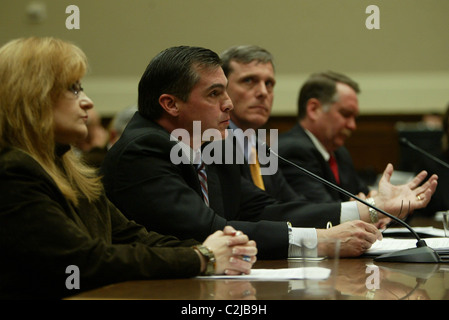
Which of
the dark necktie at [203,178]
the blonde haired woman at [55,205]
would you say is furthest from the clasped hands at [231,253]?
the dark necktie at [203,178]

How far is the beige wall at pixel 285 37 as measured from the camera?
258 centimetres

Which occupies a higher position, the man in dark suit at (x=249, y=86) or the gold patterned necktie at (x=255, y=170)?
the man in dark suit at (x=249, y=86)

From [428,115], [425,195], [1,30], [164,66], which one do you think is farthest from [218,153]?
[428,115]

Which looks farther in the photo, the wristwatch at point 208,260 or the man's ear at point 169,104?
the man's ear at point 169,104

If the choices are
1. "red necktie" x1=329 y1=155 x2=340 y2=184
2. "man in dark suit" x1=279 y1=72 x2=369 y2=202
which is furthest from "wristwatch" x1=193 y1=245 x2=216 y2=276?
"red necktie" x1=329 y1=155 x2=340 y2=184

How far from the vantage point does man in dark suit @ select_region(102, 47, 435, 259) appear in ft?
6.24

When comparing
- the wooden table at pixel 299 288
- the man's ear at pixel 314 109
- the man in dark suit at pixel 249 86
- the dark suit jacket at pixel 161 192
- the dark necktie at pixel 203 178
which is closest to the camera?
the wooden table at pixel 299 288

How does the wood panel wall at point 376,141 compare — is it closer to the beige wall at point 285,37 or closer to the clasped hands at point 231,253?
the beige wall at point 285,37

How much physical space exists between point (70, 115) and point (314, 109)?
8.28 ft

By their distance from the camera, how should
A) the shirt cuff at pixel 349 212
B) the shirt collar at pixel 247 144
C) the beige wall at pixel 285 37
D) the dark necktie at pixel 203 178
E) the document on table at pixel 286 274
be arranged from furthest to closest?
the shirt collar at pixel 247 144
the beige wall at pixel 285 37
the shirt cuff at pixel 349 212
the dark necktie at pixel 203 178
the document on table at pixel 286 274

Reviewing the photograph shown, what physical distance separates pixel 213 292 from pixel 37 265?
1.33 ft

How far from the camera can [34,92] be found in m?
1.54

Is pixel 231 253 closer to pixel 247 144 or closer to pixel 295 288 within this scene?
pixel 295 288

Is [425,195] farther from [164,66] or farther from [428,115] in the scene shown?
[428,115]
